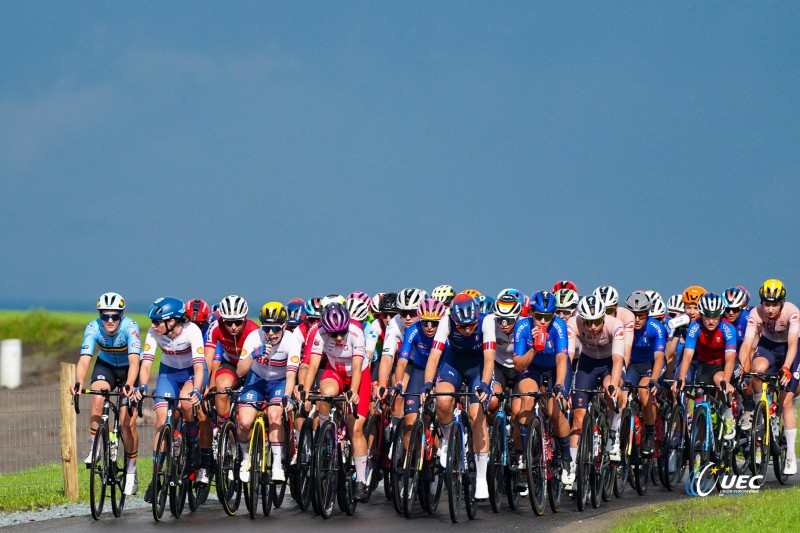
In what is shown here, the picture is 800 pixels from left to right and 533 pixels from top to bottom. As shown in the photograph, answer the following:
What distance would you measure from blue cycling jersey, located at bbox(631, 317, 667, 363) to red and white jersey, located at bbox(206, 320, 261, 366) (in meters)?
4.85

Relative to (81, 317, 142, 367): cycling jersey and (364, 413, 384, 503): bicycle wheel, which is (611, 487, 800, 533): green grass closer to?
(364, 413, 384, 503): bicycle wheel

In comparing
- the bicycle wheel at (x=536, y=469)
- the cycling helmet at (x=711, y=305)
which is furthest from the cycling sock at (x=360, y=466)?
the cycling helmet at (x=711, y=305)

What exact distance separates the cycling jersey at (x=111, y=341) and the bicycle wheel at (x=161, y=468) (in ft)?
5.46

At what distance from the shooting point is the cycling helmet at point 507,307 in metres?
13.4

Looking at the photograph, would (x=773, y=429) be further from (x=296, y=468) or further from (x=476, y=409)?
(x=296, y=468)

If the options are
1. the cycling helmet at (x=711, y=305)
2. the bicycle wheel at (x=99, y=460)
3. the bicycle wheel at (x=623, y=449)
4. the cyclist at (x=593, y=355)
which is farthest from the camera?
the cycling helmet at (x=711, y=305)

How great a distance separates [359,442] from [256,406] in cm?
112

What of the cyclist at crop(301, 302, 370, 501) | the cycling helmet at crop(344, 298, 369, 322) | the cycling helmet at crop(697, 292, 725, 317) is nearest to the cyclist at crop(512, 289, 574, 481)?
the cyclist at crop(301, 302, 370, 501)

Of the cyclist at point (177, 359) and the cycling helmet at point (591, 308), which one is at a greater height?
the cycling helmet at point (591, 308)

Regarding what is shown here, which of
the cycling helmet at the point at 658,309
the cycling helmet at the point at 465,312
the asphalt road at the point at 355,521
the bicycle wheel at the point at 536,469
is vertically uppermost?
the cycling helmet at the point at 658,309

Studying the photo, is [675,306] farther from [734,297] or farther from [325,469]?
[325,469]

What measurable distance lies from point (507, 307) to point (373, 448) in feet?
6.96

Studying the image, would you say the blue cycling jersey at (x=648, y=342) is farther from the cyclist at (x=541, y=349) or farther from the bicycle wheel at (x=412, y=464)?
the bicycle wheel at (x=412, y=464)

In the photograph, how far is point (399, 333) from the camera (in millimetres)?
14539
